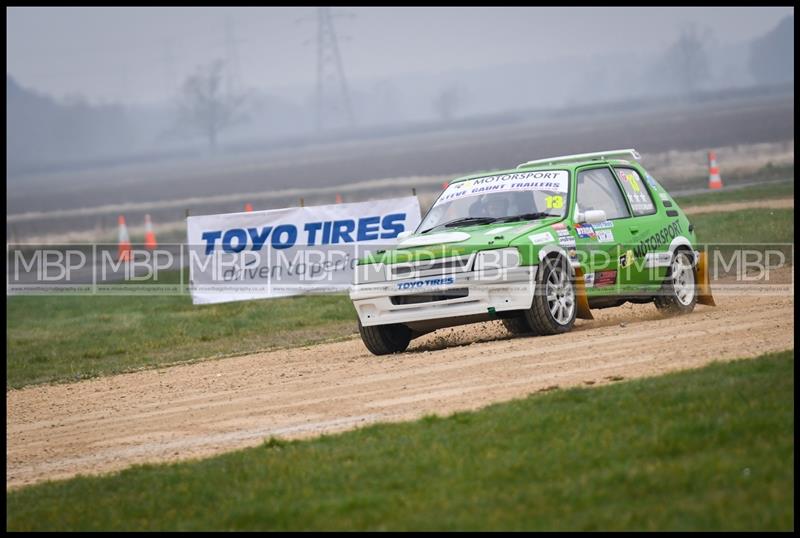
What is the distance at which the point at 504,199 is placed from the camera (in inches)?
516

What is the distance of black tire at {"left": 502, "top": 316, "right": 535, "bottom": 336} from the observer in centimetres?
1243

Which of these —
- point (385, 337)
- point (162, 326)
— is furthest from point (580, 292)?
point (162, 326)

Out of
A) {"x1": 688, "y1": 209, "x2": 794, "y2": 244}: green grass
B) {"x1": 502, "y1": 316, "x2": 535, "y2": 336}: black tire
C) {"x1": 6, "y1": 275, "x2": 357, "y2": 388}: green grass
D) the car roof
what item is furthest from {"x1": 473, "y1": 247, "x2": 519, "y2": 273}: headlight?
{"x1": 688, "y1": 209, "x2": 794, "y2": 244}: green grass

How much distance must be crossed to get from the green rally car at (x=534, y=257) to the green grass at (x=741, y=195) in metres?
17.0

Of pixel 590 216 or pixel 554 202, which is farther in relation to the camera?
pixel 554 202

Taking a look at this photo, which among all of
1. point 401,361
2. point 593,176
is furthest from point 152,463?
point 593,176

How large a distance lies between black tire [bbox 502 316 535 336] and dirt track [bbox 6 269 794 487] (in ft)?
0.46

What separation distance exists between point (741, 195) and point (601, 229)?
1968 centimetres

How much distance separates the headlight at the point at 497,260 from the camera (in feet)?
39.1

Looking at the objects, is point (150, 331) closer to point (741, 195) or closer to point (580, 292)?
point (580, 292)

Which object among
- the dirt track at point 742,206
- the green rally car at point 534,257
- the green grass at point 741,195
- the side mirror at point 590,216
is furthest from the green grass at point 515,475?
the green grass at point 741,195

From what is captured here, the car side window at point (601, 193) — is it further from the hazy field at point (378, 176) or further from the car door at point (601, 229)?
the hazy field at point (378, 176)

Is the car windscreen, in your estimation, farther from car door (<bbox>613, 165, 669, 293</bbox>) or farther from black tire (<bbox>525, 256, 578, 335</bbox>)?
car door (<bbox>613, 165, 669, 293</bbox>)

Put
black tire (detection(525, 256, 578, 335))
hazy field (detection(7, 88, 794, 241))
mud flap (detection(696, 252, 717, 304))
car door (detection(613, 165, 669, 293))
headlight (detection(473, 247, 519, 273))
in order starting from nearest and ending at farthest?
headlight (detection(473, 247, 519, 273)) → black tire (detection(525, 256, 578, 335)) → car door (detection(613, 165, 669, 293)) → mud flap (detection(696, 252, 717, 304)) → hazy field (detection(7, 88, 794, 241))
